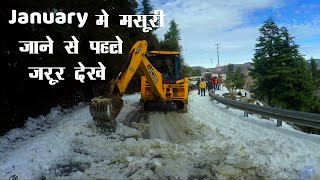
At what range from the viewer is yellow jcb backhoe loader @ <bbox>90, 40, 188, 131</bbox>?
470 inches

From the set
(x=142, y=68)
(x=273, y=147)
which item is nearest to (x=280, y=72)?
(x=142, y=68)

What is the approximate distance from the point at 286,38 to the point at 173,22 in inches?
3215

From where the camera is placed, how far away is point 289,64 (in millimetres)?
48375

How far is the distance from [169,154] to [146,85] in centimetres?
1074

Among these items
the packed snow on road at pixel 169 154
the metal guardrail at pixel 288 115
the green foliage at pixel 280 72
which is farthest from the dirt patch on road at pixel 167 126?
the green foliage at pixel 280 72

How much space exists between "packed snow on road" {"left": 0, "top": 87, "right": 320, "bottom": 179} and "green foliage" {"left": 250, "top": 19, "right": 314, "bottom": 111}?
1367 inches

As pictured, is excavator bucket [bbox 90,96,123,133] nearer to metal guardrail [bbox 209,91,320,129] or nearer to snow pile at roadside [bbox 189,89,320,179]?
snow pile at roadside [bbox 189,89,320,179]

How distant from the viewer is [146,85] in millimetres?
19219

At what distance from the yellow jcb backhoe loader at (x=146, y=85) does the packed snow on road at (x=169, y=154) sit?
58 cm

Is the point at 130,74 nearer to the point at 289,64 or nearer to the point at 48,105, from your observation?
the point at 48,105

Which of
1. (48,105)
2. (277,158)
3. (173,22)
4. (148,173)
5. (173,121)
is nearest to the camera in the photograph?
(148,173)

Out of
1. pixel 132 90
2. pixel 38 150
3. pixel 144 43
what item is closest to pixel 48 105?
pixel 144 43

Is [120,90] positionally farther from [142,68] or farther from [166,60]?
[166,60]

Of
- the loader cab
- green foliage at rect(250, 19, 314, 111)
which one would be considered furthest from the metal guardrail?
green foliage at rect(250, 19, 314, 111)
